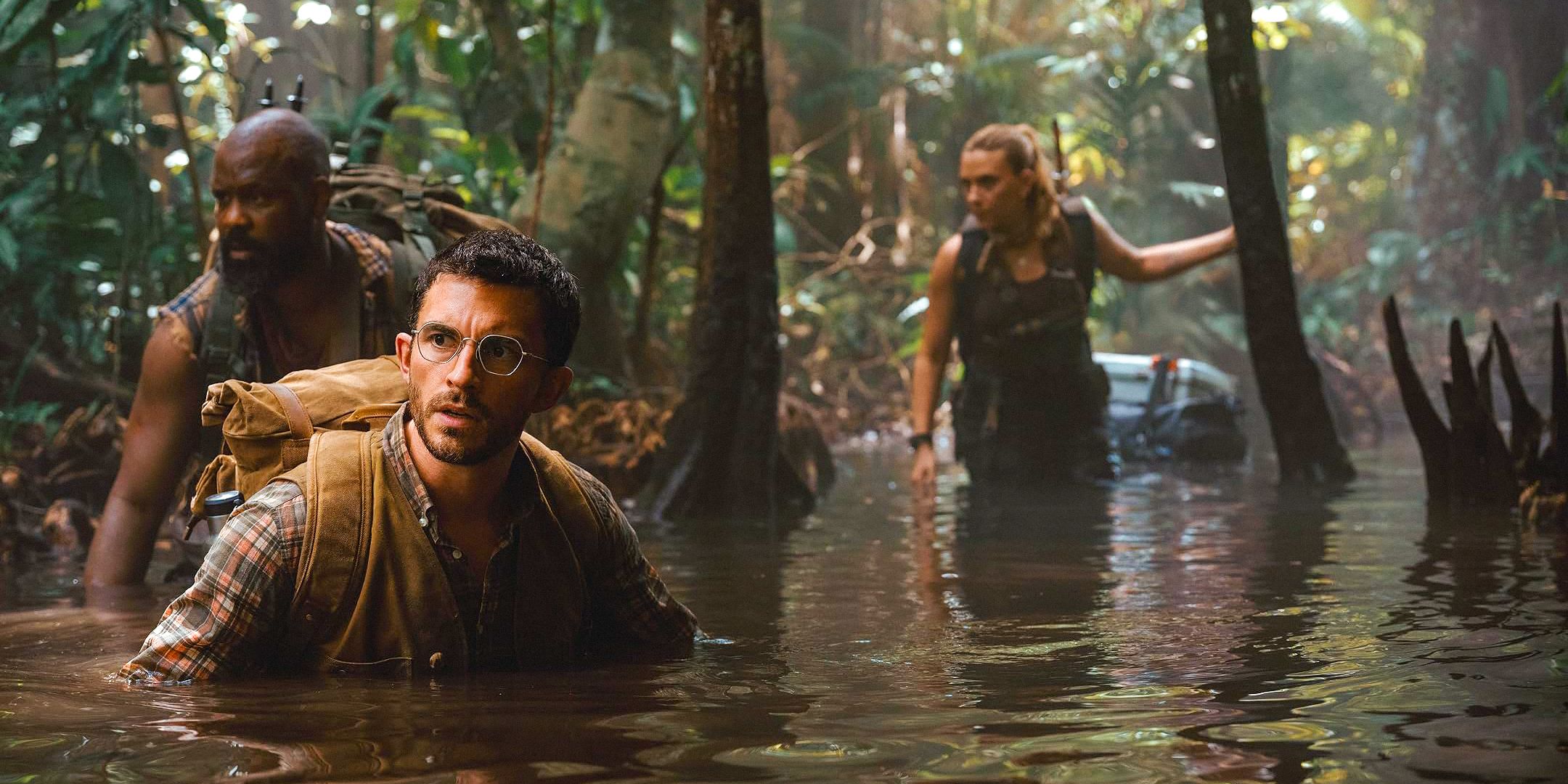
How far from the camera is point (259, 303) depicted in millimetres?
5320

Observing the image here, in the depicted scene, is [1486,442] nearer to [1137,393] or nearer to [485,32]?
[1137,393]

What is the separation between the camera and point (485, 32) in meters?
12.3

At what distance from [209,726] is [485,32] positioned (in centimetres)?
983

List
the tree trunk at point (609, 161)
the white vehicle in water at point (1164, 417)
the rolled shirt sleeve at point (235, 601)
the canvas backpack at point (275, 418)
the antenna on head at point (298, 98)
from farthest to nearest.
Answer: the white vehicle in water at point (1164, 417) < the tree trunk at point (609, 161) < the antenna on head at point (298, 98) < the canvas backpack at point (275, 418) < the rolled shirt sleeve at point (235, 601)

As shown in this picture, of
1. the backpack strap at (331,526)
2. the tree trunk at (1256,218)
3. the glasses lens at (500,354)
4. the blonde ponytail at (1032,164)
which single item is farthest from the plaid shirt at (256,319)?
the tree trunk at (1256,218)

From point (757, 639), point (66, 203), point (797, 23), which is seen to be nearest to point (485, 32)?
point (66, 203)

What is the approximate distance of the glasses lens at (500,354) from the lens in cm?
332

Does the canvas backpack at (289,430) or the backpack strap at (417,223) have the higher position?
the backpack strap at (417,223)

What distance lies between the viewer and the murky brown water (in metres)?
2.83

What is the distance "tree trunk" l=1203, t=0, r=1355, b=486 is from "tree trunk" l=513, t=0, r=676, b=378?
3.39 metres

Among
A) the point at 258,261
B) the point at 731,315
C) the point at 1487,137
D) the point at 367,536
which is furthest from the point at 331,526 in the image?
the point at 1487,137

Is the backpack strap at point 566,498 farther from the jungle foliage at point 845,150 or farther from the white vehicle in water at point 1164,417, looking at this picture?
the white vehicle in water at point 1164,417

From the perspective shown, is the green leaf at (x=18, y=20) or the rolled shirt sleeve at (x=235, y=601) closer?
the rolled shirt sleeve at (x=235, y=601)

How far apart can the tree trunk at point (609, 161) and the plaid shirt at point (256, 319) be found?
4.44m
